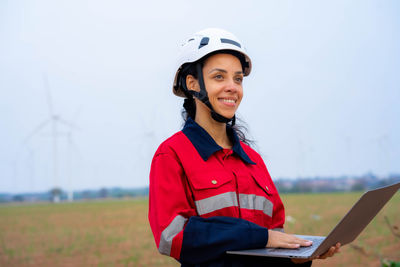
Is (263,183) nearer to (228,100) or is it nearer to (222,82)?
(228,100)

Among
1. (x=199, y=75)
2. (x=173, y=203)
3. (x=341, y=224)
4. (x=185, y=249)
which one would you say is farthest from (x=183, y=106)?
(x=341, y=224)

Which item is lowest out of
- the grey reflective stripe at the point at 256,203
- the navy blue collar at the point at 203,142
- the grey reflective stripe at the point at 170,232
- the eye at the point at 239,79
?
the grey reflective stripe at the point at 170,232

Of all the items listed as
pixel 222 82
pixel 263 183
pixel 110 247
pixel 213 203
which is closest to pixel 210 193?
pixel 213 203

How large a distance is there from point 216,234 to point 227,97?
2.70 ft

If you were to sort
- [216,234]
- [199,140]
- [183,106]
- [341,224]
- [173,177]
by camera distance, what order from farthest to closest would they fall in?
[183,106], [199,140], [173,177], [216,234], [341,224]

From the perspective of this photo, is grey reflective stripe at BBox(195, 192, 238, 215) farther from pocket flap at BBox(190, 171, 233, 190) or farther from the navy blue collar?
the navy blue collar

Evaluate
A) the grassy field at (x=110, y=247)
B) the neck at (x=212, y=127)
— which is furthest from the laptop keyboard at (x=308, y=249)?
the grassy field at (x=110, y=247)

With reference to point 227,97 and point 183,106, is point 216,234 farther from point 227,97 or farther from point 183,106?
point 183,106

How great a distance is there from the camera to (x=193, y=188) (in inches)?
91.4

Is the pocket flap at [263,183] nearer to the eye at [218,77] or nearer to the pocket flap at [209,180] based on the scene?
the pocket flap at [209,180]

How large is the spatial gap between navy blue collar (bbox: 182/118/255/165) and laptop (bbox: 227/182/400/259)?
0.58 m

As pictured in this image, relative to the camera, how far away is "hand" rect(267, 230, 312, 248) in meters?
2.18

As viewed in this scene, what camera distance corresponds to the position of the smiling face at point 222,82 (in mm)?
2553

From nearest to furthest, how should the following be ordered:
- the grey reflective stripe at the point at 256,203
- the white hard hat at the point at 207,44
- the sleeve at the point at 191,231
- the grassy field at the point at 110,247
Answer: the sleeve at the point at 191,231
the grey reflective stripe at the point at 256,203
the white hard hat at the point at 207,44
the grassy field at the point at 110,247
